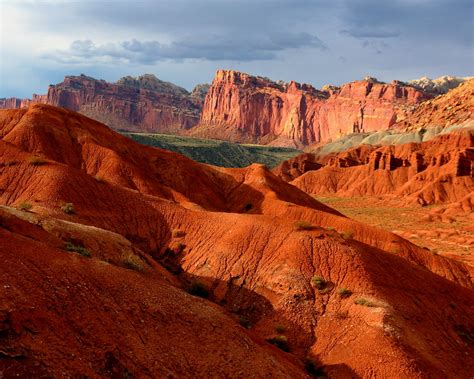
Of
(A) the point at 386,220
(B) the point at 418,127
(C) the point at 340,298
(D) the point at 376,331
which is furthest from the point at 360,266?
(B) the point at 418,127

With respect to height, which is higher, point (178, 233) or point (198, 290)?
point (178, 233)

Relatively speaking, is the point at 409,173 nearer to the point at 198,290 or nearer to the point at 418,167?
the point at 418,167

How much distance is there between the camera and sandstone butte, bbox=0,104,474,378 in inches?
468

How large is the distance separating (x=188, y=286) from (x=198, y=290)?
2.95 feet

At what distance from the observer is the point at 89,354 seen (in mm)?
10930

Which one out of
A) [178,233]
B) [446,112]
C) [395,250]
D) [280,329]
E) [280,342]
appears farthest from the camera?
[446,112]

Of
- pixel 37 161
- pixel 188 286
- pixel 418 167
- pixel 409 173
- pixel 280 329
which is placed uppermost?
pixel 418 167

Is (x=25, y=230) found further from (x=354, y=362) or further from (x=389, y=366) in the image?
(x=389, y=366)

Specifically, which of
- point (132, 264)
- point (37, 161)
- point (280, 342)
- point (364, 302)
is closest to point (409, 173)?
point (37, 161)

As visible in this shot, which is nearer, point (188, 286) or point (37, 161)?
point (188, 286)

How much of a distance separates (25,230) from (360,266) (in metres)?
18.4

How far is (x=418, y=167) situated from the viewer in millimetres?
115500

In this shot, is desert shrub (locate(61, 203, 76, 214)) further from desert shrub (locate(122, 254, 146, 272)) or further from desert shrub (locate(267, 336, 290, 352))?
desert shrub (locate(267, 336, 290, 352))

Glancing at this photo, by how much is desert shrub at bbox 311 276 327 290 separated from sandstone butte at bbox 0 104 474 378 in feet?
0.26
